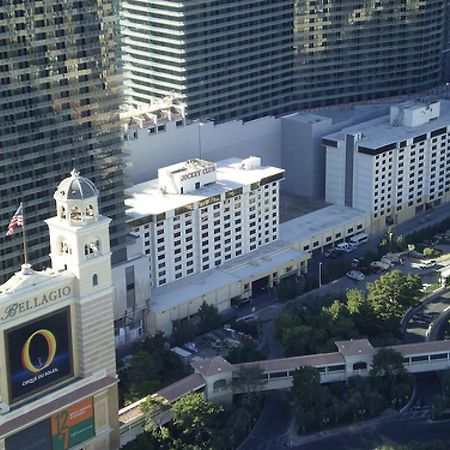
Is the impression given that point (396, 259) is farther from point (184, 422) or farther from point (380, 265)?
point (184, 422)

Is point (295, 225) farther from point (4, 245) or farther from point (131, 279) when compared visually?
point (4, 245)

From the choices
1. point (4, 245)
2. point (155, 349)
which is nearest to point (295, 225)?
point (155, 349)

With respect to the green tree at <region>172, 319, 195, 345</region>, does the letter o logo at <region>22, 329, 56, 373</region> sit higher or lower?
higher

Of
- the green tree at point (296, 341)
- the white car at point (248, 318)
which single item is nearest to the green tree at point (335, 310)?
Answer: the green tree at point (296, 341)

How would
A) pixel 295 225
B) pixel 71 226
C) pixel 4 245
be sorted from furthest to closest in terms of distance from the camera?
pixel 295 225 < pixel 4 245 < pixel 71 226


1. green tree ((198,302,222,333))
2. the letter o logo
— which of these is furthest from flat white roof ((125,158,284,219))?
the letter o logo

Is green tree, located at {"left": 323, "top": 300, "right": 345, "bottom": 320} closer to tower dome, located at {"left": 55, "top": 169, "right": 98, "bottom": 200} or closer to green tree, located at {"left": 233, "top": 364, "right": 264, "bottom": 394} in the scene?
green tree, located at {"left": 233, "top": 364, "right": 264, "bottom": 394}

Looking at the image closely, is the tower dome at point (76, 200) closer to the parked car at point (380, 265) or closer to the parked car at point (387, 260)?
the parked car at point (380, 265)

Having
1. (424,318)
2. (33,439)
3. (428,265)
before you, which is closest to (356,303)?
(424,318)
